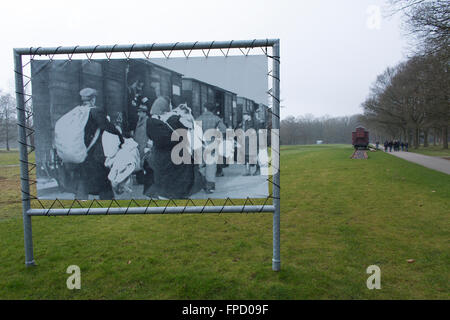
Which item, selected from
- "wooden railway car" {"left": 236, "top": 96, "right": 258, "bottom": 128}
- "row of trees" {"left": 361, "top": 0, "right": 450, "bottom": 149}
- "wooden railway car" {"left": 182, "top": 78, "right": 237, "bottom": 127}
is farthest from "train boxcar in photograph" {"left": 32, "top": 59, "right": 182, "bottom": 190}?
"row of trees" {"left": 361, "top": 0, "right": 450, "bottom": 149}

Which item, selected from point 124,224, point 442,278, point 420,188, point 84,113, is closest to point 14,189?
point 124,224

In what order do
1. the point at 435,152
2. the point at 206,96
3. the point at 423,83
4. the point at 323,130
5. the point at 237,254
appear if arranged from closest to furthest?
1. the point at 206,96
2. the point at 237,254
3. the point at 423,83
4. the point at 435,152
5. the point at 323,130

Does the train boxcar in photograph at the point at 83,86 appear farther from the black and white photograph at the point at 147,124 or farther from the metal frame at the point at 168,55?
the metal frame at the point at 168,55

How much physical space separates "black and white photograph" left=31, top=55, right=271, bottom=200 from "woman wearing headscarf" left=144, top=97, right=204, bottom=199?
0.01m

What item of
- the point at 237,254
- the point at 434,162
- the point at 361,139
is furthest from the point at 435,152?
the point at 237,254

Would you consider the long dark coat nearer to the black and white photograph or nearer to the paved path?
the black and white photograph

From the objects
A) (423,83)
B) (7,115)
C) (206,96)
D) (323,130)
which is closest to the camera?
(206,96)

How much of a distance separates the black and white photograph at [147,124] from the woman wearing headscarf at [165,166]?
0.01m

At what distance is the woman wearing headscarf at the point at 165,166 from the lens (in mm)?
4078

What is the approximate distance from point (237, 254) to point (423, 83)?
3096cm

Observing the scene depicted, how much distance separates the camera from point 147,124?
4.09 meters

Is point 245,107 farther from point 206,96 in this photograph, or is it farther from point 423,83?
point 423,83

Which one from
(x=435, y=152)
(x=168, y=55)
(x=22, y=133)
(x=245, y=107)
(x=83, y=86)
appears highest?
(x=168, y=55)

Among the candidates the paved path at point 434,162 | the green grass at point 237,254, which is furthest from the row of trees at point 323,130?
the green grass at point 237,254
